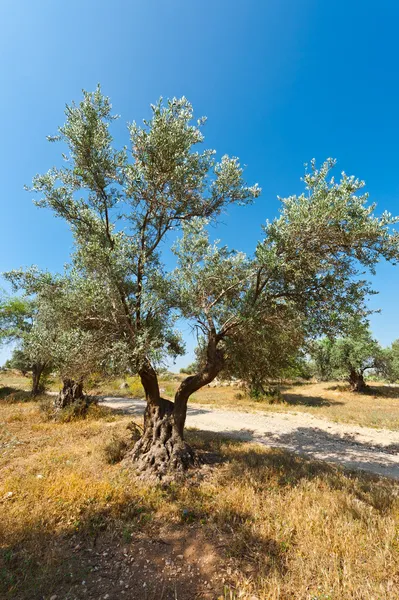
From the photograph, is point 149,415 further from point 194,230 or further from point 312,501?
point 194,230

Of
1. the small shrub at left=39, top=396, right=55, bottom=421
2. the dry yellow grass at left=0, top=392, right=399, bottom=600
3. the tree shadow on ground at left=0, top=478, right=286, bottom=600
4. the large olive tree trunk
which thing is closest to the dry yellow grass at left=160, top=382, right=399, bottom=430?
the dry yellow grass at left=0, top=392, right=399, bottom=600

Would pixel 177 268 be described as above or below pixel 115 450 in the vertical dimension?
above

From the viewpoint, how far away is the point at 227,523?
6.43m

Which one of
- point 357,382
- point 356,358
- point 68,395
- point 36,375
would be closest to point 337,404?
point 356,358

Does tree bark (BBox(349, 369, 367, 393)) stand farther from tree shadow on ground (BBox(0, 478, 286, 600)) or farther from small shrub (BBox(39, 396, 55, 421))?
tree shadow on ground (BBox(0, 478, 286, 600))

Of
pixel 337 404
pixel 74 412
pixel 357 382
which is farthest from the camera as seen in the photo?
pixel 357 382

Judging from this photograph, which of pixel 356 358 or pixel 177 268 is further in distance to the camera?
pixel 356 358

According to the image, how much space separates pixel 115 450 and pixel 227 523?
633 centimetres

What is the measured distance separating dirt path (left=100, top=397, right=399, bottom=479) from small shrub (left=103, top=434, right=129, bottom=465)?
693 centimetres

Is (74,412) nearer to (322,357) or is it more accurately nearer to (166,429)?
(166,429)

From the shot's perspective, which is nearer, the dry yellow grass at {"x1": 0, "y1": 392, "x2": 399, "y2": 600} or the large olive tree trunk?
the dry yellow grass at {"x1": 0, "y1": 392, "x2": 399, "y2": 600}

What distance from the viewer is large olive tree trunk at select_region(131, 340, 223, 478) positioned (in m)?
9.66

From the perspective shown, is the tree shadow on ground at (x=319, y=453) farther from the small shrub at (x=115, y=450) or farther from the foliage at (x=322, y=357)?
the foliage at (x=322, y=357)

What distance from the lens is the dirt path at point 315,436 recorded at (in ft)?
39.7
